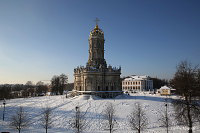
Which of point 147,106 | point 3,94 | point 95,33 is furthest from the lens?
point 3,94

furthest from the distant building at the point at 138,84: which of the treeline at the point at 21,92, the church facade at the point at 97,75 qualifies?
the treeline at the point at 21,92

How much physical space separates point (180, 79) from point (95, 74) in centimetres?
3102

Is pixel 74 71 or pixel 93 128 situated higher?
pixel 74 71

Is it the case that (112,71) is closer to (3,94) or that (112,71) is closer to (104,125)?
(104,125)

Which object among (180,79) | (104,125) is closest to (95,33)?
(104,125)

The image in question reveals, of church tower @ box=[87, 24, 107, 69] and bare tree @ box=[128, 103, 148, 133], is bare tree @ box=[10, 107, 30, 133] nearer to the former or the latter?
bare tree @ box=[128, 103, 148, 133]

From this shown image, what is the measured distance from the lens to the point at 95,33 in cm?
5209

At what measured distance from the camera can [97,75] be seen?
156 ft

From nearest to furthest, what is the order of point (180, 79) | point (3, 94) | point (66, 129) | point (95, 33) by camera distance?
point (180, 79)
point (66, 129)
point (95, 33)
point (3, 94)

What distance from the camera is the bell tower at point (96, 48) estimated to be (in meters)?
50.9

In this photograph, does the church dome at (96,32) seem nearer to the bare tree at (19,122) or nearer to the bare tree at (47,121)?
the bare tree at (47,121)

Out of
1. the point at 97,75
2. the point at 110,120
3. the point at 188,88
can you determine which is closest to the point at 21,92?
the point at 97,75

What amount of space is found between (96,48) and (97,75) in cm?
926

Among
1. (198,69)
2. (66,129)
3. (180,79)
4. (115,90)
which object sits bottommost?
(66,129)
